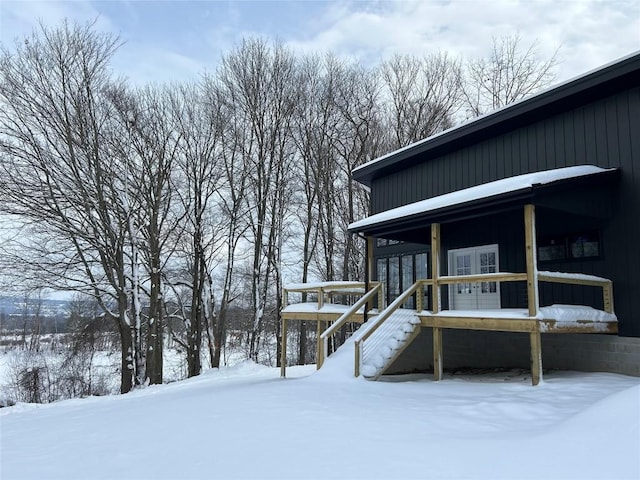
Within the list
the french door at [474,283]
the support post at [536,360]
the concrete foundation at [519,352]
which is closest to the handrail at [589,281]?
the concrete foundation at [519,352]

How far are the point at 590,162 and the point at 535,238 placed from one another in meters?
2.29

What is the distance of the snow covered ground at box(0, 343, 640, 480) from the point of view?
3.56 metres

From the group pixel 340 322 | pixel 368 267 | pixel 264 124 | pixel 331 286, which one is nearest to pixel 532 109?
pixel 368 267

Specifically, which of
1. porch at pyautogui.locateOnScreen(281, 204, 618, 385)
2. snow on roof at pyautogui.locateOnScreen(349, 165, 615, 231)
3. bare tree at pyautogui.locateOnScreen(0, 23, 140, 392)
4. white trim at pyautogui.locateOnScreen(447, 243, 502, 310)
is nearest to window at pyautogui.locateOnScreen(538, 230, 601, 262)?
porch at pyautogui.locateOnScreen(281, 204, 618, 385)

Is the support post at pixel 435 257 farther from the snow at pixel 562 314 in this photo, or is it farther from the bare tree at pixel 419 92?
the bare tree at pixel 419 92

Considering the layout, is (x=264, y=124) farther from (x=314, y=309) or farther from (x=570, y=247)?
(x=570, y=247)

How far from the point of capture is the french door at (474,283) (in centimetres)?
1048

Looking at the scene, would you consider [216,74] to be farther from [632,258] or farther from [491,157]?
[632,258]

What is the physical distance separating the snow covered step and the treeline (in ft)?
31.2

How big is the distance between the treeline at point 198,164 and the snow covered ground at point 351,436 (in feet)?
30.0

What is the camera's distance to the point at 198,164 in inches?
739

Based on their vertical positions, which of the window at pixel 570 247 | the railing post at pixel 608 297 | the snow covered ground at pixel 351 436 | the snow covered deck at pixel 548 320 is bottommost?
the snow covered ground at pixel 351 436

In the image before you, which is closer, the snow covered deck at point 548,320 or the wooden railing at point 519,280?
the snow covered deck at point 548,320

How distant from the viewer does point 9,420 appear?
6980 mm
